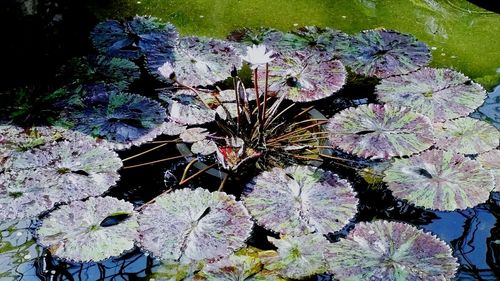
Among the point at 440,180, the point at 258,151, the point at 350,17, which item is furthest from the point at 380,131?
the point at 350,17

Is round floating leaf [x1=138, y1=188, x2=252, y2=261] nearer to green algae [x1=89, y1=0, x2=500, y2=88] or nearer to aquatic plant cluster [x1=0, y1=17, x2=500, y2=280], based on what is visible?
aquatic plant cluster [x1=0, y1=17, x2=500, y2=280]

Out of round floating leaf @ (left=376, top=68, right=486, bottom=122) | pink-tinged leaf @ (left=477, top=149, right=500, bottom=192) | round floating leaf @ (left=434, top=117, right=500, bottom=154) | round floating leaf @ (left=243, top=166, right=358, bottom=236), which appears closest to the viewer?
round floating leaf @ (left=243, top=166, right=358, bottom=236)

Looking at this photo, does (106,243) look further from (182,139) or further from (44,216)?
(182,139)

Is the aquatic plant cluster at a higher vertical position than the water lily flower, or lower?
lower

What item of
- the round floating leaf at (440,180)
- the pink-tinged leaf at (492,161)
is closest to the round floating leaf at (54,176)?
the round floating leaf at (440,180)

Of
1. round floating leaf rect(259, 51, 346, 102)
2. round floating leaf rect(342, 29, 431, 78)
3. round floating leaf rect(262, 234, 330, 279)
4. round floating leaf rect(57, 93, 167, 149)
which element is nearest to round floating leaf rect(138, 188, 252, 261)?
round floating leaf rect(262, 234, 330, 279)

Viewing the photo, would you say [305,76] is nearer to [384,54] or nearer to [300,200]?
[384,54]

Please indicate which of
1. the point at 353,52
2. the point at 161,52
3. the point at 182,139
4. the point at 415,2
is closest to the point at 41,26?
the point at 161,52
